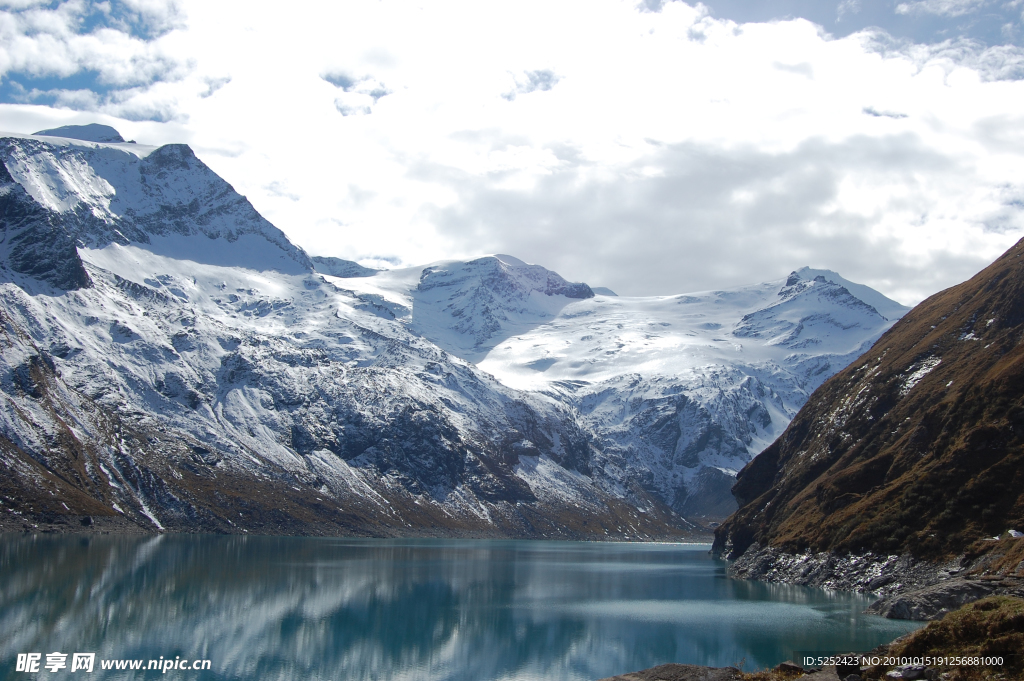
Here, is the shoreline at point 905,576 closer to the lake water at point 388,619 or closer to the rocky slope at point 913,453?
the rocky slope at point 913,453

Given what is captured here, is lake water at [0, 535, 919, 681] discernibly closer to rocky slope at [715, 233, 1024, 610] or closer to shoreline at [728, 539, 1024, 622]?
shoreline at [728, 539, 1024, 622]

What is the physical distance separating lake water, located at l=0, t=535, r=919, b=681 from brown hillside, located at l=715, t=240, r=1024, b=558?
12289 mm

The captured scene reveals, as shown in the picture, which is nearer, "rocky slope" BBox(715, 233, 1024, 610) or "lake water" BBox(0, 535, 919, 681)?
"lake water" BBox(0, 535, 919, 681)

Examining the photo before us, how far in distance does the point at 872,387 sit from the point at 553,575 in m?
63.0

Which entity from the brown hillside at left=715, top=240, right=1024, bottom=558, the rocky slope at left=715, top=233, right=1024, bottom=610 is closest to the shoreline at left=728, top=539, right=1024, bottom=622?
the rocky slope at left=715, top=233, right=1024, bottom=610

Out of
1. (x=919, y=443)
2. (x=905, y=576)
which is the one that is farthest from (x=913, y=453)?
(x=905, y=576)

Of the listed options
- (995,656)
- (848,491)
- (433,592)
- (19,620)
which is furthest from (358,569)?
(995,656)

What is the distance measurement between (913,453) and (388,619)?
69978 mm

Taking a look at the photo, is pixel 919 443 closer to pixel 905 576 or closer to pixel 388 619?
pixel 905 576

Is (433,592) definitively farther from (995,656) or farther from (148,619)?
(995,656)

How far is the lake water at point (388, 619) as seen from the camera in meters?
60.2

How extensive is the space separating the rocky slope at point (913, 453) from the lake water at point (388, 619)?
9574 mm

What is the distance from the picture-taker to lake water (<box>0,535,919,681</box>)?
60.2m

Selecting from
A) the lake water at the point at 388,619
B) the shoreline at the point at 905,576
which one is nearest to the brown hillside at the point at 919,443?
the shoreline at the point at 905,576
